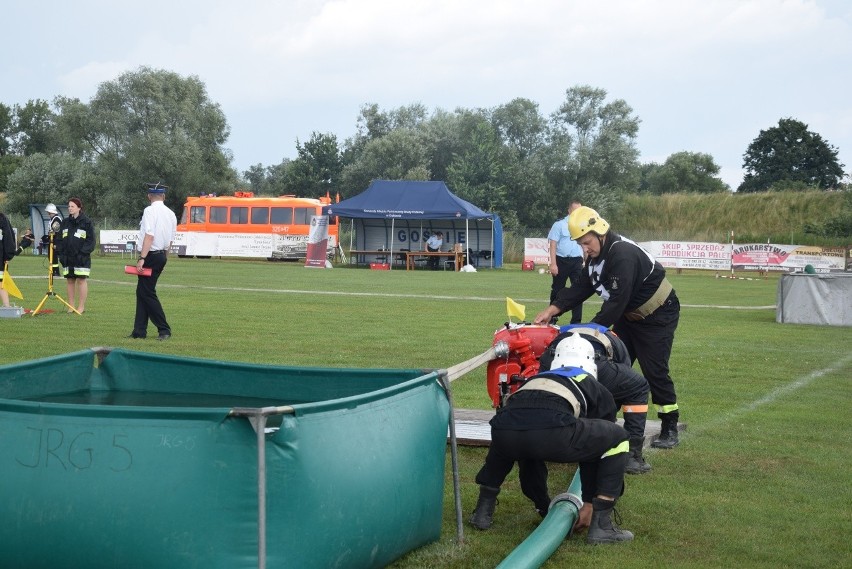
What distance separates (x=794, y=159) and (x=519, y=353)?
90913 mm

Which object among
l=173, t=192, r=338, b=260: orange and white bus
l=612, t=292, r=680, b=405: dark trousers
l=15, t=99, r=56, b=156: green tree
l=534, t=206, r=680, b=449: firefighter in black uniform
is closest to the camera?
l=534, t=206, r=680, b=449: firefighter in black uniform

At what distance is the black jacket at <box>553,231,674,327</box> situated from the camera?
→ 717 centimetres

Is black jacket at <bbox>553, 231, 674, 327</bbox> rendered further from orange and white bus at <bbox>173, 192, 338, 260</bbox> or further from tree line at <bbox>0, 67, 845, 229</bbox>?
tree line at <bbox>0, 67, 845, 229</bbox>

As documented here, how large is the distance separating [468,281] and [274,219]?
20.1 m

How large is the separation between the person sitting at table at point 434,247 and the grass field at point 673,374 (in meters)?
17.9

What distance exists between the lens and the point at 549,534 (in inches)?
199

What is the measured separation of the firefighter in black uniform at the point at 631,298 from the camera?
282 inches

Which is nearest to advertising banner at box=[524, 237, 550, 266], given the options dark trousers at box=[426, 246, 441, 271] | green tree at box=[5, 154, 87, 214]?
dark trousers at box=[426, 246, 441, 271]

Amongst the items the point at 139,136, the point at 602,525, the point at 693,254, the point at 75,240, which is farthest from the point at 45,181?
the point at 602,525

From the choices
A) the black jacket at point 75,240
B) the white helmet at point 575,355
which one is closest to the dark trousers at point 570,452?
the white helmet at point 575,355

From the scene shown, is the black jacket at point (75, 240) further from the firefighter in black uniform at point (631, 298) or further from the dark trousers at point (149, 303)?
the firefighter in black uniform at point (631, 298)

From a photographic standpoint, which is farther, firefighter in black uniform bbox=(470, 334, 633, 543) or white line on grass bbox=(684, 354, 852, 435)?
white line on grass bbox=(684, 354, 852, 435)

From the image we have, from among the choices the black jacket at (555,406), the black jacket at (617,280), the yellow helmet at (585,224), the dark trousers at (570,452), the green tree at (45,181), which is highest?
the green tree at (45,181)

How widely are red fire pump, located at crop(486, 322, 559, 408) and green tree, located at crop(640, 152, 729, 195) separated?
318 ft
